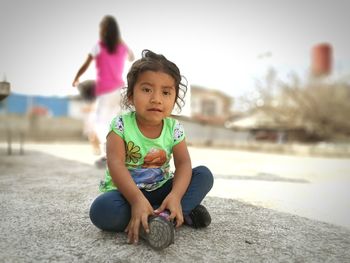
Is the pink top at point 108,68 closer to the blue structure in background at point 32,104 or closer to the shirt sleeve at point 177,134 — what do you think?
the shirt sleeve at point 177,134

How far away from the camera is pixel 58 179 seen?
2949 mm

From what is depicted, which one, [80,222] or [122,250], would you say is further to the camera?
[80,222]

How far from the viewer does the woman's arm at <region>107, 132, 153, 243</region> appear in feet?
4.49

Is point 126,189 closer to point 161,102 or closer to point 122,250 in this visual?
point 122,250

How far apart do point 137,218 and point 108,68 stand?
2.71 m

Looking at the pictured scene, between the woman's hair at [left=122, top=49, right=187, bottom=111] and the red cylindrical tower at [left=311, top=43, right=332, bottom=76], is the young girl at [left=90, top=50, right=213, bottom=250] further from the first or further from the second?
the red cylindrical tower at [left=311, top=43, right=332, bottom=76]

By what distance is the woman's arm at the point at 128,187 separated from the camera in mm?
1367

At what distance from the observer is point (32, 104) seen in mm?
11148

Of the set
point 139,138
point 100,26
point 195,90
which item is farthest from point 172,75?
point 195,90

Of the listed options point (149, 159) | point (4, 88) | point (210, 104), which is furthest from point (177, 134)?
point (210, 104)

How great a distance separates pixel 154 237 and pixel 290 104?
10639 mm

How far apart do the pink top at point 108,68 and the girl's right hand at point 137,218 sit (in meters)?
2.57

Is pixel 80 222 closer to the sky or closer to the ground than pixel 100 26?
closer to the ground

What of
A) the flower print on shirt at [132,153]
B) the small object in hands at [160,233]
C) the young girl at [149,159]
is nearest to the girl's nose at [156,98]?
the young girl at [149,159]
